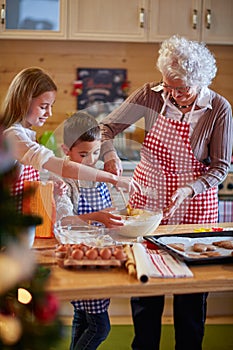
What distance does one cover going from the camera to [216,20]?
362 centimetres

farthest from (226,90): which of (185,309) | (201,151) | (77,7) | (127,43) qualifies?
(185,309)

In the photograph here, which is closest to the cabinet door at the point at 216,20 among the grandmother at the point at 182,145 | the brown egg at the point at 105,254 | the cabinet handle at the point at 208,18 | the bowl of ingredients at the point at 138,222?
the cabinet handle at the point at 208,18

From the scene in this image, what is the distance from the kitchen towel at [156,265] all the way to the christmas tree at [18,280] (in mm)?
1016

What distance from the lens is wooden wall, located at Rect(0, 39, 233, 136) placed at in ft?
12.5

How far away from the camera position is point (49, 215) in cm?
189

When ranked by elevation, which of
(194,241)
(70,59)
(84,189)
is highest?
(70,59)

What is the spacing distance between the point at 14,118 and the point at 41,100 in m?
0.11

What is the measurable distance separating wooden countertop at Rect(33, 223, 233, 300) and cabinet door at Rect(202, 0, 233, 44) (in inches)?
89.0

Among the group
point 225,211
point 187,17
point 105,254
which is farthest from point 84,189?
point 187,17

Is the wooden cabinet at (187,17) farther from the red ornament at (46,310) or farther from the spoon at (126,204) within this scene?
the red ornament at (46,310)

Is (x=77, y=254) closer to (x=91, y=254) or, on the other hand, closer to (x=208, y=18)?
(x=91, y=254)

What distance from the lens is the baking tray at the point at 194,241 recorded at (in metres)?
1.66

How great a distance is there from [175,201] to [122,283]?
2.11 ft

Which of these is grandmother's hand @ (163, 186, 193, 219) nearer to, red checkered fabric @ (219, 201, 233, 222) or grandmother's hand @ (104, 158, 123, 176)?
grandmother's hand @ (104, 158, 123, 176)
